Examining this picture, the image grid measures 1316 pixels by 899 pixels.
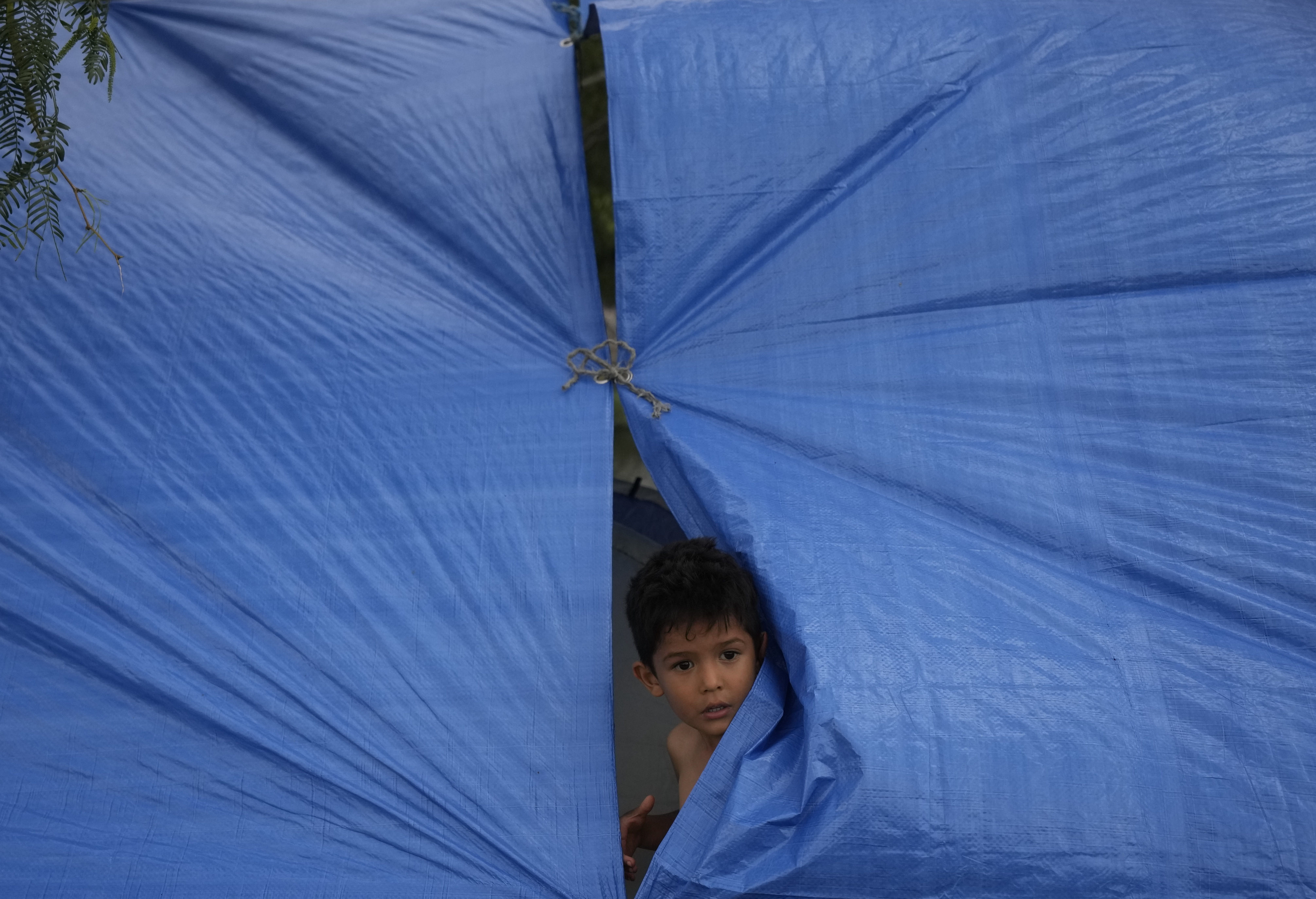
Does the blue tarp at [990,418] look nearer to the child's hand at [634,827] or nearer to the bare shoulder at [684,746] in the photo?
the bare shoulder at [684,746]

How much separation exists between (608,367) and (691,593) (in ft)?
1.21

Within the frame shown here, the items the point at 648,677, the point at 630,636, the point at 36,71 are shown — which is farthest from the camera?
the point at 630,636

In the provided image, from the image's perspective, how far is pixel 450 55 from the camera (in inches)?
68.1

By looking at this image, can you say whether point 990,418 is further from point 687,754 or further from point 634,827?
point 634,827

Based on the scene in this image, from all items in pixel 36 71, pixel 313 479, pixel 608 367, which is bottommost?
pixel 313 479

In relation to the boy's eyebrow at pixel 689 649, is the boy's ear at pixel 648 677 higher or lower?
lower

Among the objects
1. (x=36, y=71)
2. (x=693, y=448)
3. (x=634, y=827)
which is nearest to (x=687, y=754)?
(x=634, y=827)

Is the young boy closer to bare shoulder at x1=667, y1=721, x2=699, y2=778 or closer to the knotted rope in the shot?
bare shoulder at x1=667, y1=721, x2=699, y2=778

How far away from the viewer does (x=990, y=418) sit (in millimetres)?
1426

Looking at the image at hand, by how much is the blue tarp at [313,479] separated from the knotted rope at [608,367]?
26 millimetres

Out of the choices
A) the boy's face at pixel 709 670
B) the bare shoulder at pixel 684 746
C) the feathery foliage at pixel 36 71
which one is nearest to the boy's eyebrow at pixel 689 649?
the boy's face at pixel 709 670

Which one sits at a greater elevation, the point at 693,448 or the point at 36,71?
the point at 36,71

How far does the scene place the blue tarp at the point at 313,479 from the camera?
4.03ft

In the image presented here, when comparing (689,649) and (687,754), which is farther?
(687,754)
